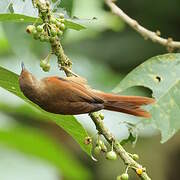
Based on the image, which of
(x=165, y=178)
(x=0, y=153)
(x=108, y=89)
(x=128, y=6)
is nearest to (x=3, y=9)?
(x=0, y=153)

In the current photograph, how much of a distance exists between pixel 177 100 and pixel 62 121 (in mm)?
731

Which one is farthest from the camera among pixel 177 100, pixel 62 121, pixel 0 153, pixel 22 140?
pixel 0 153

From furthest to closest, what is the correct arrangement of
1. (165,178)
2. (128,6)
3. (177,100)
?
(165,178) < (128,6) < (177,100)

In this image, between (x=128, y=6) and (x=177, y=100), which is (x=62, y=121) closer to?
Result: (x=177, y=100)

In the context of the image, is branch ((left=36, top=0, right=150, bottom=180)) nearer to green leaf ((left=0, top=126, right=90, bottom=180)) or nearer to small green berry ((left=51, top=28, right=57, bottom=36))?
small green berry ((left=51, top=28, right=57, bottom=36))

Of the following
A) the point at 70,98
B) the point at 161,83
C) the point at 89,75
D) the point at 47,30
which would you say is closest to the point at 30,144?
the point at 161,83

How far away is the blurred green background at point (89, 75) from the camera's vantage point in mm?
3881

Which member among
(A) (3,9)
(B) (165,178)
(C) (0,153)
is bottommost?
(B) (165,178)

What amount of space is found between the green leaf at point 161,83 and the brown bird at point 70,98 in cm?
25

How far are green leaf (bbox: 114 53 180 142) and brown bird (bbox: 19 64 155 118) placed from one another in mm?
254

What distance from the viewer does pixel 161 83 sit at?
3.39 metres

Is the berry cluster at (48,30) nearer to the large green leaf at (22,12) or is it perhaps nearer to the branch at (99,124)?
the branch at (99,124)

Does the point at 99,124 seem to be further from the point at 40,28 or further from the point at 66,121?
the point at 40,28

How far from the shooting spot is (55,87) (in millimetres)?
2902
